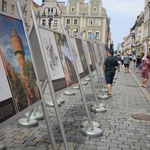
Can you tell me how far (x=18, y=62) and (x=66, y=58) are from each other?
6.75 feet

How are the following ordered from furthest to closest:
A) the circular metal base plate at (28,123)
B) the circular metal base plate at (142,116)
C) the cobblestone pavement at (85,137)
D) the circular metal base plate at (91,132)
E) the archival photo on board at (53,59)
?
1. the circular metal base plate at (142,116)
2. the circular metal base plate at (28,123)
3. the circular metal base plate at (91,132)
4. the cobblestone pavement at (85,137)
5. the archival photo on board at (53,59)

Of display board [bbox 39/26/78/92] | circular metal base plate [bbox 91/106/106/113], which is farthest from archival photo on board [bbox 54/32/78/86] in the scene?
circular metal base plate [bbox 91/106/106/113]

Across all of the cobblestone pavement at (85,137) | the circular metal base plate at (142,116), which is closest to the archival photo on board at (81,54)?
the cobblestone pavement at (85,137)

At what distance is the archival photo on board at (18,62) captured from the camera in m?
2.74

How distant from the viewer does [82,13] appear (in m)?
80.2

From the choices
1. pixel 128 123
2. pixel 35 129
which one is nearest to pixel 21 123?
pixel 35 129

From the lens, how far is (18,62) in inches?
117

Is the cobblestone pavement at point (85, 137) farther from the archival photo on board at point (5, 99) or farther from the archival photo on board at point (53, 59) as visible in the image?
the archival photo on board at point (5, 99)

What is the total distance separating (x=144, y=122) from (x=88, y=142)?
2.19 meters

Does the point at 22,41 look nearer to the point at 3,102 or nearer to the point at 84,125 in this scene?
the point at 3,102

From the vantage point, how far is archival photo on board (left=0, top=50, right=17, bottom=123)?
2.51 metres

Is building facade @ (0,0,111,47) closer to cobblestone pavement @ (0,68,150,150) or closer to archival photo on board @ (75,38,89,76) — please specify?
archival photo on board @ (75,38,89,76)

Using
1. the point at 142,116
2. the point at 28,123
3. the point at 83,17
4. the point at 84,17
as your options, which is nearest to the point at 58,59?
the point at 28,123

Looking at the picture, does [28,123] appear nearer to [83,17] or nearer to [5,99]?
[5,99]
